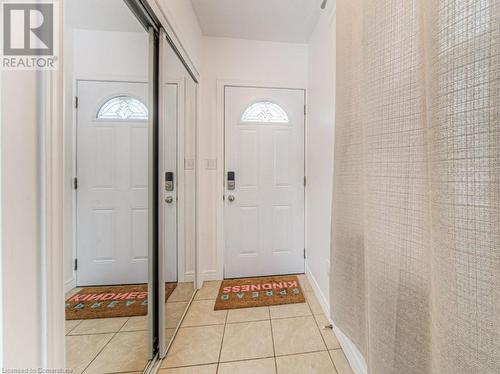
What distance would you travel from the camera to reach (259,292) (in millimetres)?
2102

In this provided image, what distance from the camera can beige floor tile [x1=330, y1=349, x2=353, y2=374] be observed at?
1.27 meters

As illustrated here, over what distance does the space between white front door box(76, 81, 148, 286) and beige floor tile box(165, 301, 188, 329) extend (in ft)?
1.23

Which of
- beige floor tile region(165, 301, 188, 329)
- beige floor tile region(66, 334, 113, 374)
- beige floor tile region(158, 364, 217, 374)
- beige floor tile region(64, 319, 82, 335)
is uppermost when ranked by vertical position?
beige floor tile region(64, 319, 82, 335)

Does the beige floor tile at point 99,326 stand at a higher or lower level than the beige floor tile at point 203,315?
higher

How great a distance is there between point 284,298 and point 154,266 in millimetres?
1258

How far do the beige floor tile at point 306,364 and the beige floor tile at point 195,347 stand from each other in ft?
1.38

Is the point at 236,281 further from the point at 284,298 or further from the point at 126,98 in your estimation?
the point at 126,98

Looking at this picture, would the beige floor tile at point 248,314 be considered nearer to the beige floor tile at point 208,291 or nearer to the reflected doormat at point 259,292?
the reflected doormat at point 259,292

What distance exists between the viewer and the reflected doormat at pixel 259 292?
195cm

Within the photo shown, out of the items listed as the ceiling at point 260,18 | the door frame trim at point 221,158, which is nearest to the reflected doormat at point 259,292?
the door frame trim at point 221,158

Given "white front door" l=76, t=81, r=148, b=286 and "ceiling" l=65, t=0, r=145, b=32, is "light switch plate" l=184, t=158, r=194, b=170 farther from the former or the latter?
"ceiling" l=65, t=0, r=145, b=32

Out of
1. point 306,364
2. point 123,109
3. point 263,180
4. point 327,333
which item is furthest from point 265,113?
point 306,364

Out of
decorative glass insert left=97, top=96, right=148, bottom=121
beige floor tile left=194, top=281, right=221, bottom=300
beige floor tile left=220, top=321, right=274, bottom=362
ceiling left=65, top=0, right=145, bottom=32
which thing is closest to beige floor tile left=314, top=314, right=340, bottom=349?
beige floor tile left=220, top=321, right=274, bottom=362

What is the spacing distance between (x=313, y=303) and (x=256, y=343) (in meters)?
0.69
